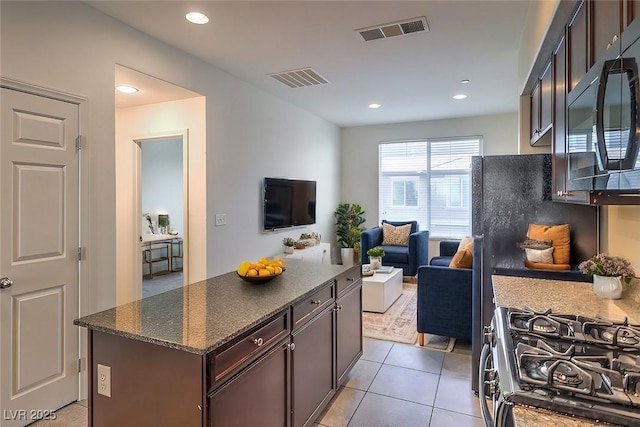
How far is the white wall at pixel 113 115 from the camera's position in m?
2.39

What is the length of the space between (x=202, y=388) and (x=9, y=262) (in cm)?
176

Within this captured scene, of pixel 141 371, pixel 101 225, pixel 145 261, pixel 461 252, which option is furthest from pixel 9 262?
pixel 145 261

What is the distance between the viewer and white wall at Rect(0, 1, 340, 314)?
2.39 m

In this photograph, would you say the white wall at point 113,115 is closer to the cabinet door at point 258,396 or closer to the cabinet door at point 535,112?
the cabinet door at point 258,396

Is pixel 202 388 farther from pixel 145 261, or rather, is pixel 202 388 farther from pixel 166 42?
pixel 145 261

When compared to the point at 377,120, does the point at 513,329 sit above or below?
below

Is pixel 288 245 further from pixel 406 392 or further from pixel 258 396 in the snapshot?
pixel 258 396

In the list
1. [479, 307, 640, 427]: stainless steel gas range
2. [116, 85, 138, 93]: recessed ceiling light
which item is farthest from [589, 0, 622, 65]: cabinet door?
[116, 85, 138, 93]: recessed ceiling light

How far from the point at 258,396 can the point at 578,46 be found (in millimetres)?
2119

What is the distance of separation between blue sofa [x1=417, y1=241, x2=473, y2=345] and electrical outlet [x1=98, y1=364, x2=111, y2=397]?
262 centimetres

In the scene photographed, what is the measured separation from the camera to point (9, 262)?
225 cm

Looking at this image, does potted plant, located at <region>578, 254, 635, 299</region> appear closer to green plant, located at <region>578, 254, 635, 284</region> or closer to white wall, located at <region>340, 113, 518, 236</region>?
green plant, located at <region>578, 254, 635, 284</region>

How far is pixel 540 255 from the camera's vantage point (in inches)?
95.7

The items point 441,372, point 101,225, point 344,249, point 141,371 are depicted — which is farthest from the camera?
point 344,249
